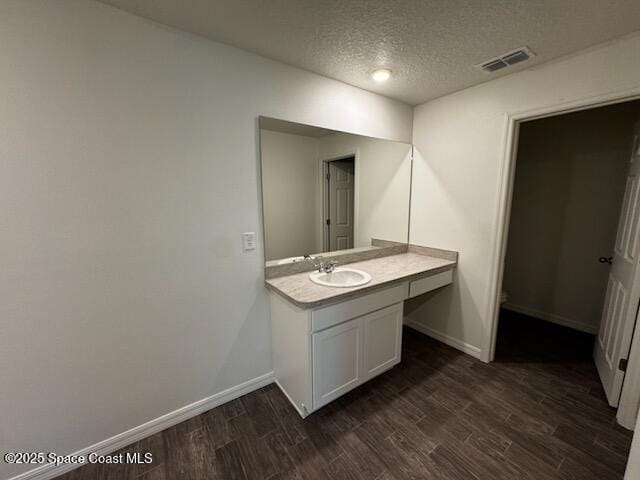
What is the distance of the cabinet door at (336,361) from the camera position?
158 centimetres

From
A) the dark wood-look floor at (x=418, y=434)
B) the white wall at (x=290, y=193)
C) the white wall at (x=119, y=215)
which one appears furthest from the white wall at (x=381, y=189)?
the dark wood-look floor at (x=418, y=434)

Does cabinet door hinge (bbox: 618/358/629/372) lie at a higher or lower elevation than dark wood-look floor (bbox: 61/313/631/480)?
higher

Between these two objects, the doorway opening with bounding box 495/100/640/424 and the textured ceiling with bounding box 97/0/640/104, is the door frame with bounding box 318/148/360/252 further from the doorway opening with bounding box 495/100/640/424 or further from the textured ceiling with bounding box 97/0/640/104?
the doorway opening with bounding box 495/100/640/424

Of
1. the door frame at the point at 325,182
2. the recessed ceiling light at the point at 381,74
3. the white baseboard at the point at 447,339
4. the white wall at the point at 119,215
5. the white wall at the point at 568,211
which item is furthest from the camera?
the white wall at the point at 568,211

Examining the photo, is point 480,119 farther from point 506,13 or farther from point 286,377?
point 286,377

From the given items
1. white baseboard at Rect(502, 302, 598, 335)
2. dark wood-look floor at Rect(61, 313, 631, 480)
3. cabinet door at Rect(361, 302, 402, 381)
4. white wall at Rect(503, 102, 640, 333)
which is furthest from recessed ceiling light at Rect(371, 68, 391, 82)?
white baseboard at Rect(502, 302, 598, 335)

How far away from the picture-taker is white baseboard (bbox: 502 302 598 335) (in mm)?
2748

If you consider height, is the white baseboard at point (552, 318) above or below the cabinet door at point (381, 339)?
below

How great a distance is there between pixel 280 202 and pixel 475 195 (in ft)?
5.37

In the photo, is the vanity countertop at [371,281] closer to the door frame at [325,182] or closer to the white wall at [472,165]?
the white wall at [472,165]

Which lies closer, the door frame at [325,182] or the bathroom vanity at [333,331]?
the bathroom vanity at [333,331]

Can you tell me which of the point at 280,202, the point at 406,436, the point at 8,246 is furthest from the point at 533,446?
the point at 8,246

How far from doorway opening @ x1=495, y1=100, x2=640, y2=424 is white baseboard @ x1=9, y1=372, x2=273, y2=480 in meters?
2.15

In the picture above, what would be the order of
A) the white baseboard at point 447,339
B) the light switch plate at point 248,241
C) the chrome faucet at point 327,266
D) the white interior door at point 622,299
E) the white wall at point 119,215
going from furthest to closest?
the white baseboard at point 447,339 → the chrome faucet at point 327,266 → the light switch plate at point 248,241 → the white interior door at point 622,299 → the white wall at point 119,215
